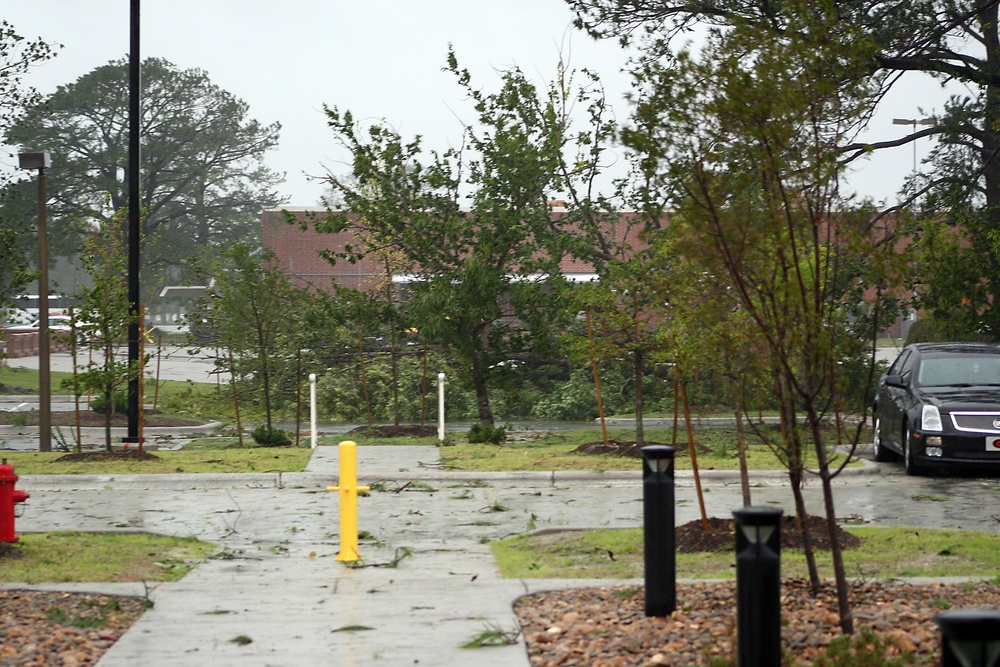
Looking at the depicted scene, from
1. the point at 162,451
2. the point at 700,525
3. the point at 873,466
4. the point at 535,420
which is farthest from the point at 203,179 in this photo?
the point at 700,525

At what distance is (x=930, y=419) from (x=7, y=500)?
1051 centimetres

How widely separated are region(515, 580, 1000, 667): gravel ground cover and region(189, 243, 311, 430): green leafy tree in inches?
511

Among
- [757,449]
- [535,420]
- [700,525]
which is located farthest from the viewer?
[535,420]

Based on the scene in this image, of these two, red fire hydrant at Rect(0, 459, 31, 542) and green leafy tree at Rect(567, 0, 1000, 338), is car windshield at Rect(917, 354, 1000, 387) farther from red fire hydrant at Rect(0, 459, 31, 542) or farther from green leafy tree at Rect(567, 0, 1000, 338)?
red fire hydrant at Rect(0, 459, 31, 542)

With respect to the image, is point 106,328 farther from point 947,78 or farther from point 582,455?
point 947,78

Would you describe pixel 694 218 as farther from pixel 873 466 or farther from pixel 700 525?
pixel 873 466

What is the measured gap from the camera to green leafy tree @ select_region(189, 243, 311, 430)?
65.6 feet

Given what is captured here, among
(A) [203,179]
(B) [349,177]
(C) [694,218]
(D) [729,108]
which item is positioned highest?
(A) [203,179]

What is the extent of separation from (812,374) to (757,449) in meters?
11.5

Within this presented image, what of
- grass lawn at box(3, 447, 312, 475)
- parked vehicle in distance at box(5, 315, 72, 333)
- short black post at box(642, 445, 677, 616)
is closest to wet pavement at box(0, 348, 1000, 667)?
grass lawn at box(3, 447, 312, 475)

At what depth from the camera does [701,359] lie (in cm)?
1054

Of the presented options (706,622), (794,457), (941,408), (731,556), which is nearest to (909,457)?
(941,408)

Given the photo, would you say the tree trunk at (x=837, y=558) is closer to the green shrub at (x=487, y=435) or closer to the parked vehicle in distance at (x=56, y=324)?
the green shrub at (x=487, y=435)

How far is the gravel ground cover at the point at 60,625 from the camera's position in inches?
255
